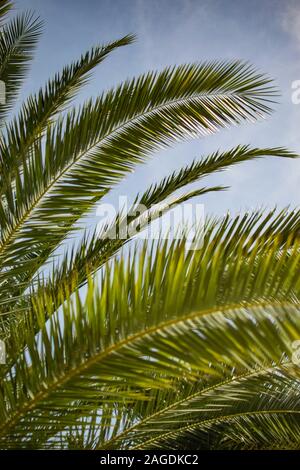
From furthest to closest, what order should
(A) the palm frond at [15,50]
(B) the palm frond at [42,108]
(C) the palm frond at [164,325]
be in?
(A) the palm frond at [15,50]
(B) the palm frond at [42,108]
(C) the palm frond at [164,325]

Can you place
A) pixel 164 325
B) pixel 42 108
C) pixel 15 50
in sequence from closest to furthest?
pixel 164 325 → pixel 42 108 → pixel 15 50

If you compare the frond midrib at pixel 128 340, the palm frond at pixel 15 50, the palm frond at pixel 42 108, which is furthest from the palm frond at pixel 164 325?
the palm frond at pixel 15 50

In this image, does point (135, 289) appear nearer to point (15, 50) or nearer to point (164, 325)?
point (164, 325)

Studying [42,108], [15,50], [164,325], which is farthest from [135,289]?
[15,50]

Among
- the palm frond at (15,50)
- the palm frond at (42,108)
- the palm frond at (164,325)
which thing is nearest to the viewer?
the palm frond at (164,325)

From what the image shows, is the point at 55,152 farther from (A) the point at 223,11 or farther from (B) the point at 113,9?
(A) the point at 223,11

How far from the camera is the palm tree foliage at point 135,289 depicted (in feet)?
6.22

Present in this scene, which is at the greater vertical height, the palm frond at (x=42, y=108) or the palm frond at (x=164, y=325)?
the palm frond at (x=42, y=108)

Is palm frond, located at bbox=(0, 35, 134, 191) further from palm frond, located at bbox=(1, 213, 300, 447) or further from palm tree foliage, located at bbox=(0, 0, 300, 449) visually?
palm frond, located at bbox=(1, 213, 300, 447)

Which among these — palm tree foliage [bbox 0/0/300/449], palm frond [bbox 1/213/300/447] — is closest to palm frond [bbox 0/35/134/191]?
palm tree foliage [bbox 0/0/300/449]

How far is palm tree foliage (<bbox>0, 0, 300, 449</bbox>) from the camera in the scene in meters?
1.89

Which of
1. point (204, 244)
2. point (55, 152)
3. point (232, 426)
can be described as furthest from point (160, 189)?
point (204, 244)

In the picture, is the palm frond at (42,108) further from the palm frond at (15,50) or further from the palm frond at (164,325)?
the palm frond at (164,325)

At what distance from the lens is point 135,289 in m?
2.00
